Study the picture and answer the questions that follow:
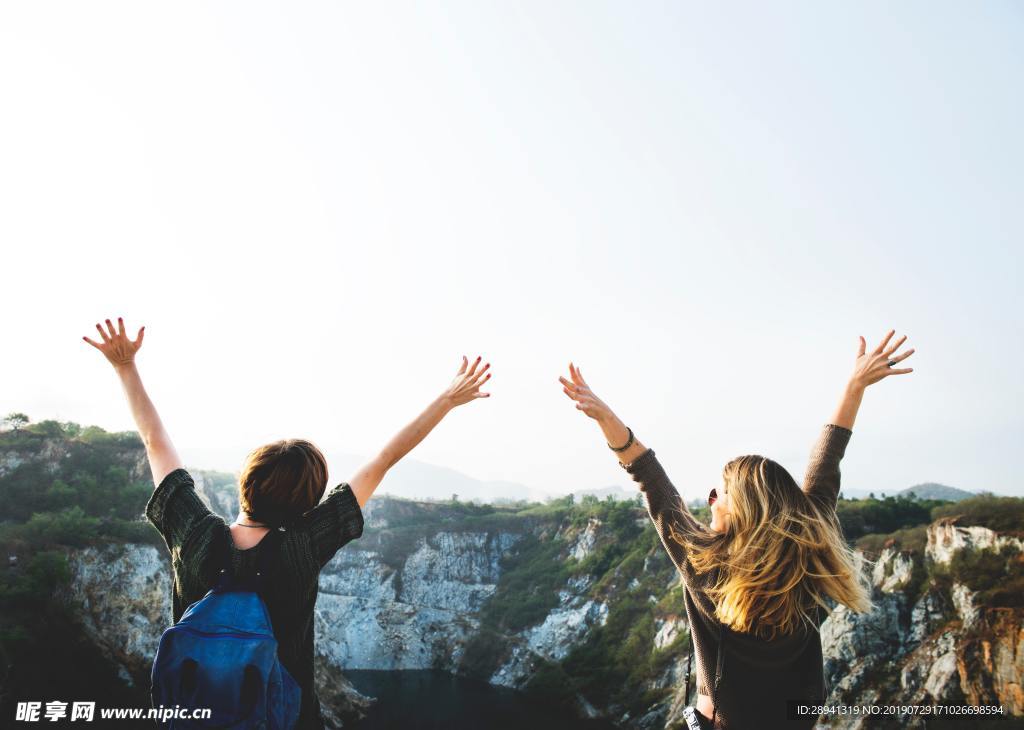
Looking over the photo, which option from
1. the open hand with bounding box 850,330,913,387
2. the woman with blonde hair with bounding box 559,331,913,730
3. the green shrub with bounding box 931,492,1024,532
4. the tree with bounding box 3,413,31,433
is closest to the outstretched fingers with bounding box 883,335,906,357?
the open hand with bounding box 850,330,913,387

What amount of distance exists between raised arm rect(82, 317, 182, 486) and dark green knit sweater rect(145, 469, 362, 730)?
0.40 meters

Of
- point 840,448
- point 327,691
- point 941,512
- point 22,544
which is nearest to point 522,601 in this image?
point 327,691

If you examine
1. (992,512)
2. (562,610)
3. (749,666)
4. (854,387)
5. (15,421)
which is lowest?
(562,610)

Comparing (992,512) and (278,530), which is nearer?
(278,530)

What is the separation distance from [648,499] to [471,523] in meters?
83.9

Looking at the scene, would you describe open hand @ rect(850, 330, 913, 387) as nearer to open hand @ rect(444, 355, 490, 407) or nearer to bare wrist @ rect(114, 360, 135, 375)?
open hand @ rect(444, 355, 490, 407)

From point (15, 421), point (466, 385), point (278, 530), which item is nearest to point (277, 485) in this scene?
point (278, 530)

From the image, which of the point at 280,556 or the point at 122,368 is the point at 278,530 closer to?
the point at 280,556

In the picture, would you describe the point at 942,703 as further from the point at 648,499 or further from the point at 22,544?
the point at 22,544

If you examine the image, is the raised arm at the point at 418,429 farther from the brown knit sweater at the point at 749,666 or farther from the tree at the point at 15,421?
the tree at the point at 15,421

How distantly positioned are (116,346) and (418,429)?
5.41 ft

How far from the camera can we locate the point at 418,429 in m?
3.24

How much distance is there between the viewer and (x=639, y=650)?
5109cm

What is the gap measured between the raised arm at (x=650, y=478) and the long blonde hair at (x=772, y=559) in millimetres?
149
